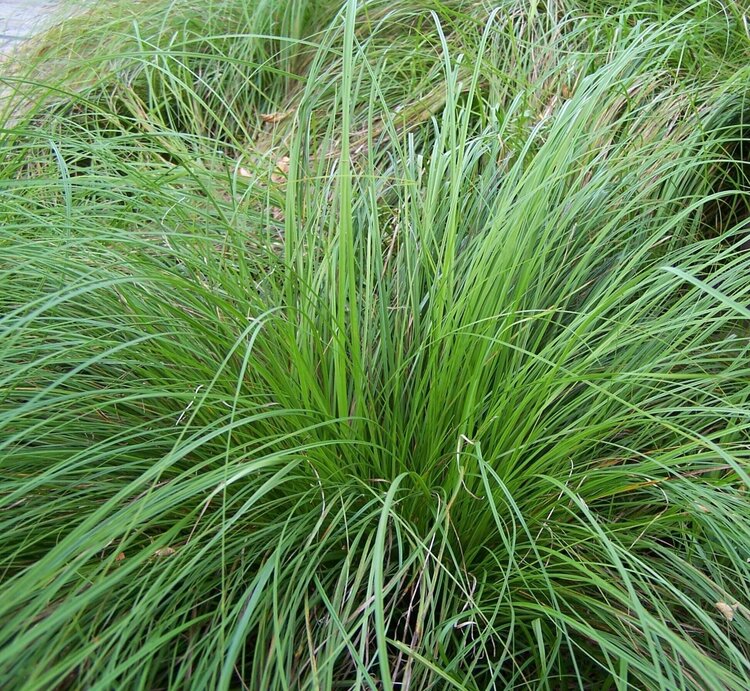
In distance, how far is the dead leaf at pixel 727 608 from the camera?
143cm

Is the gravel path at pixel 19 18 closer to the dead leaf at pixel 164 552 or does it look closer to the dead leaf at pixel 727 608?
the dead leaf at pixel 164 552

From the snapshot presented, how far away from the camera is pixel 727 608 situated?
56.7 inches

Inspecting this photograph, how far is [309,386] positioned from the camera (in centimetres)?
Result: 158

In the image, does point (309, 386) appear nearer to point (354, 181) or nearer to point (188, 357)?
point (188, 357)

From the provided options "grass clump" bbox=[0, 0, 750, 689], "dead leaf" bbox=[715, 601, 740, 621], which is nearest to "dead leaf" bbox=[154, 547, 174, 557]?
"grass clump" bbox=[0, 0, 750, 689]

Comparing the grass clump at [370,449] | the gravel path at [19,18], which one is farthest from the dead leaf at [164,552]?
the gravel path at [19,18]

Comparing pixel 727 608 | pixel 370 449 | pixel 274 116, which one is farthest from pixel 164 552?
pixel 274 116

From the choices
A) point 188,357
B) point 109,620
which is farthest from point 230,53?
point 109,620

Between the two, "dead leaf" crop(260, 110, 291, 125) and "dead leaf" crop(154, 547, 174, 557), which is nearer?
"dead leaf" crop(154, 547, 174, 557)

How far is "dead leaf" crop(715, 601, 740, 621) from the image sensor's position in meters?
1.43

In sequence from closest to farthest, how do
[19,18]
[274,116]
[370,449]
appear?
1. [370,449]
2. [274,116]
3. [19,18]

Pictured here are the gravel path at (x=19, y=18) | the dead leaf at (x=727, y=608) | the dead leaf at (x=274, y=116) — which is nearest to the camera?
the dead leaf at (x=727, y=608)

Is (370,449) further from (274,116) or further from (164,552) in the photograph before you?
(274,116)

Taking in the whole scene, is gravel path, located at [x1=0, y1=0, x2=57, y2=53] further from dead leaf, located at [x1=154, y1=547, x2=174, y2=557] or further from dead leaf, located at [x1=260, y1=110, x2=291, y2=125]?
dead leaf, located at [x1=154, y1=547, x2=174, y2=557]
